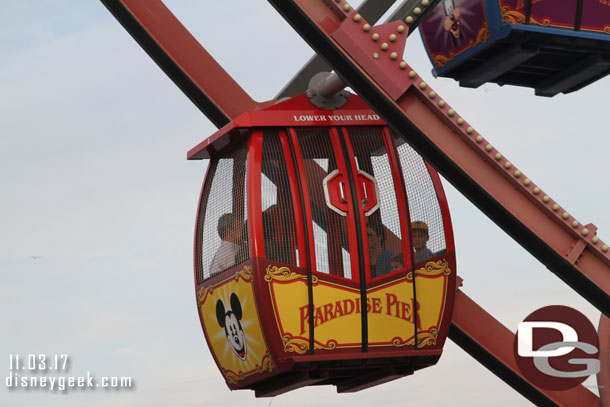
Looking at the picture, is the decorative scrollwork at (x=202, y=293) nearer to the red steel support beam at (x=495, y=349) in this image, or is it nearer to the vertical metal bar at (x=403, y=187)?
the vertical metal bar at (x=403, y=187)

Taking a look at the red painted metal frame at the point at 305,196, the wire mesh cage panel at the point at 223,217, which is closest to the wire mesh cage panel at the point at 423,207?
the red painted metal frame at the point at 305,196

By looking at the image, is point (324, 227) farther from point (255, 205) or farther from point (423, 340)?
point (423, 340)

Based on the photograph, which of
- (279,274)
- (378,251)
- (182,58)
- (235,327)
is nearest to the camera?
(279,274)

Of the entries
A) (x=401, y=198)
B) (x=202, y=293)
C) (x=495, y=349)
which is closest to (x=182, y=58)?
(x=202, y=293)

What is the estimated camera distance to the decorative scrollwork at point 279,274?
10.3 meters

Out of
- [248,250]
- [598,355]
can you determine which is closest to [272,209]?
[248,250]

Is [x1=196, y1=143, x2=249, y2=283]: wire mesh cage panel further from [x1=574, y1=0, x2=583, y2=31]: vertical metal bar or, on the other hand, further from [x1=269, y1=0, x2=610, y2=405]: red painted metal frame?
[x1=574, y1=0, x2=583, y2=31]: vertical metal bar

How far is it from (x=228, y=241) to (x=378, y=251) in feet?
4.55

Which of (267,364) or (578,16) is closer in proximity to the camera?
(267,364)

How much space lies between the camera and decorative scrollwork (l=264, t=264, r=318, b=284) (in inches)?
407

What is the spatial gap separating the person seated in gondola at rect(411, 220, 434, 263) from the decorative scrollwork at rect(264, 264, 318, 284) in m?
1.19

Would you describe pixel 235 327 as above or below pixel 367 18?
below

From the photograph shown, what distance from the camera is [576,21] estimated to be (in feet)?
36.4

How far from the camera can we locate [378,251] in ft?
35.3
